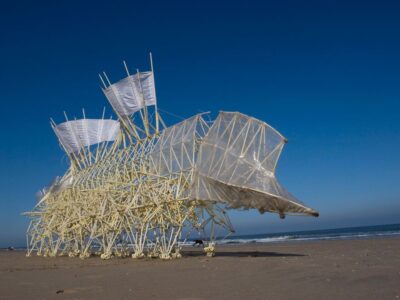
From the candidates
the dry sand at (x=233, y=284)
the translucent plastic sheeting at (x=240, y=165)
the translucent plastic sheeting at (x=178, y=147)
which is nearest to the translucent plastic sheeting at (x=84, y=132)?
the translucent plastic sheeting at (x=178, y=147)

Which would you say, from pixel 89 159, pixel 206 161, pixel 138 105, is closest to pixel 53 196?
pixel 89 159

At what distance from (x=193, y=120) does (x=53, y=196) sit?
16604mm

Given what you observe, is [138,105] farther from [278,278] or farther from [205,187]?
[278,278]

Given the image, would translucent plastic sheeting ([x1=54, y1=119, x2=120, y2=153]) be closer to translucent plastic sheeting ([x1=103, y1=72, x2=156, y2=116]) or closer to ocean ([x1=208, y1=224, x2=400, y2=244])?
translucent plastic sheeting ([x1=103, y1=72, x2=156, y2=116])

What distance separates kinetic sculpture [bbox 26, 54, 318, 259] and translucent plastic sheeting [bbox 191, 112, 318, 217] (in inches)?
1.6

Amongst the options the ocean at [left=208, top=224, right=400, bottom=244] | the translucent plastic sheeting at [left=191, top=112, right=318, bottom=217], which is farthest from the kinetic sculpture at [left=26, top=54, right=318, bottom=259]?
the ocean at [left=208, top=224, right=400, bottom=244]

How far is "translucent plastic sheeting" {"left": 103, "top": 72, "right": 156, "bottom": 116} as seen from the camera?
2445 centimetres

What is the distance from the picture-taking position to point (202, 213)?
68.9ft

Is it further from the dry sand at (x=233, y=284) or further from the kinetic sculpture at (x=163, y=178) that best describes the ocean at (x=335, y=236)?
the dry sand at (x=233, y=284)

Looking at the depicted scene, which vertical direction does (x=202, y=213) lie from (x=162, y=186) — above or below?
below

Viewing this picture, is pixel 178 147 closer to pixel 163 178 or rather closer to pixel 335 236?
pixel 163 178

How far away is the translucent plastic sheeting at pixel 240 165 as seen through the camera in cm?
1723

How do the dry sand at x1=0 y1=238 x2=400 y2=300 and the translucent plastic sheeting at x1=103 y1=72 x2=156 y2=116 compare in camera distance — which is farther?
the translucent plastic sheeting at x1=103 y1=72 x2=156 y2=116

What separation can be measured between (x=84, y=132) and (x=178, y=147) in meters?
12.3
